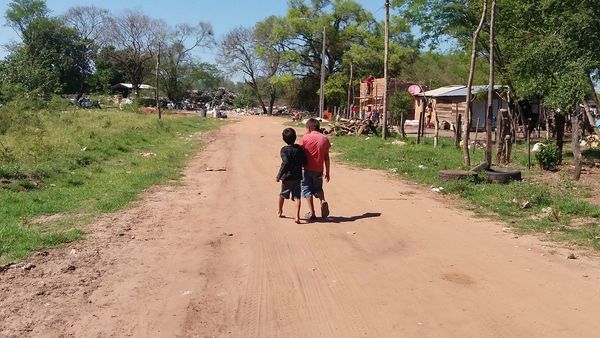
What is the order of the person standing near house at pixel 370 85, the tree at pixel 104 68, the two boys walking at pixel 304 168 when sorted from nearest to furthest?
the two boys walking at pixel 304 168 < the person standing near house at pixel 370 85 < the tree at pixel 104 68

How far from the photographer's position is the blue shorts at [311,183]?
28.0 feet

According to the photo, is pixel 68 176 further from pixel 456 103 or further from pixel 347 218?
pixel 456 103

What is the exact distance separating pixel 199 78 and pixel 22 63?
3508 cm

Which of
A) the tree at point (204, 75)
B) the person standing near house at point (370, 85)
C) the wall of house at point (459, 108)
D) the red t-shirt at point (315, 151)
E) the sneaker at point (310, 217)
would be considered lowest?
the sneaker at point (310, 217)

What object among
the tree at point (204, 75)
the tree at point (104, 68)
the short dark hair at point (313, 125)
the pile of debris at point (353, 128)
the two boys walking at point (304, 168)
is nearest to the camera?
the two boys walking at point (304, 168)

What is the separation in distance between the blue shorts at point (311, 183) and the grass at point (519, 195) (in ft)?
9.78

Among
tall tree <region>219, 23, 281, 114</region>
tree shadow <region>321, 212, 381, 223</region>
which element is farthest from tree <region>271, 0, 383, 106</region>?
tree shadow <region>321, 212, 381, 223</region>

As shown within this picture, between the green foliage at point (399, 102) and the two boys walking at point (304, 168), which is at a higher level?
the green foliage at point (399, 102)

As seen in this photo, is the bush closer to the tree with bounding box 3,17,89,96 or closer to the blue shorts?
the blue shorts

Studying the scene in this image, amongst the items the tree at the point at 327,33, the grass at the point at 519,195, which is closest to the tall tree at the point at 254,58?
the tree at the point at 327,33

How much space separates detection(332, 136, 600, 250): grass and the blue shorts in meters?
2.98

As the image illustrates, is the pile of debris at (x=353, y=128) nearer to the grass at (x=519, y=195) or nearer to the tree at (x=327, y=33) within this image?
the grass at (x=519, y=195)

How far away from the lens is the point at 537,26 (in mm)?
19094

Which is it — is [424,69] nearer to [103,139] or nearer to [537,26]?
[537,26]
